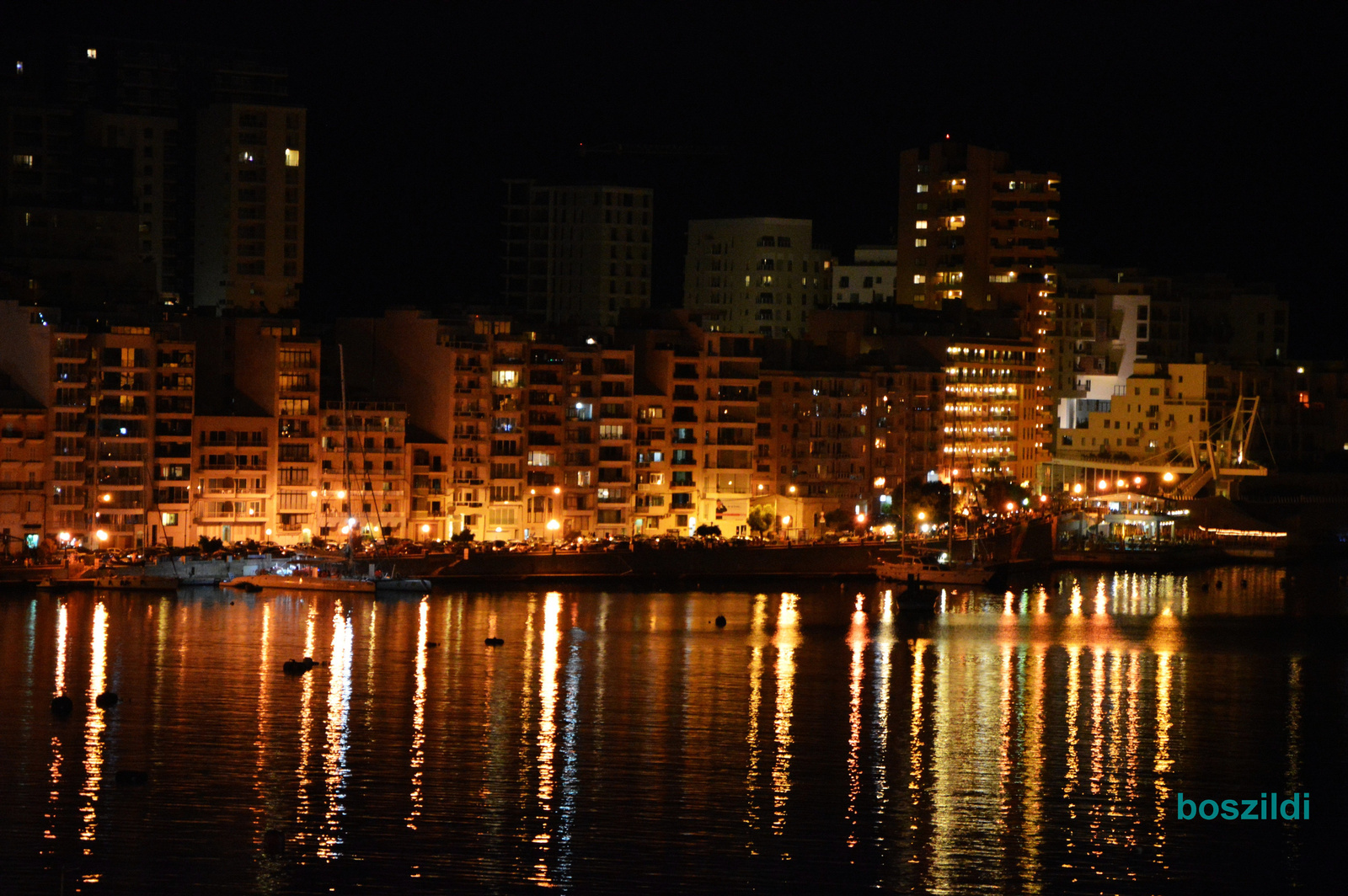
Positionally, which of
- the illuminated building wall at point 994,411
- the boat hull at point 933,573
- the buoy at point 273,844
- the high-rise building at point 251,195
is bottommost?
the buoy at point 273,844

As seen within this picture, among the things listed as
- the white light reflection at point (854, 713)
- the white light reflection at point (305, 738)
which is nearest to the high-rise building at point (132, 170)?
the white light reflection at point (305, 738)

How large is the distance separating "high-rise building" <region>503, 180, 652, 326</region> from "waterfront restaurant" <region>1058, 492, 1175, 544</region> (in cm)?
4029

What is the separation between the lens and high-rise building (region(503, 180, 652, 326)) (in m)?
143

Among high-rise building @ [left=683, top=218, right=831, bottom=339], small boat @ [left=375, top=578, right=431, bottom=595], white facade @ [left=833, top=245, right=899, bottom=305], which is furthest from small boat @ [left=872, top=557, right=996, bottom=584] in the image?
white facade @ [left=833, top=245, right=899, bottom=305]

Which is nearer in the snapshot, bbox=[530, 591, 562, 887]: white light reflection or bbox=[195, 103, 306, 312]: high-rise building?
bbox=[530, 591, 562, 887]: white light reflection

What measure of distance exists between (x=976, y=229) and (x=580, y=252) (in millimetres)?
29435

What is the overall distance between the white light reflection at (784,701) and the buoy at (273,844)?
8.75 meters

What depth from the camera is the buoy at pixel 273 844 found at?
3878cm

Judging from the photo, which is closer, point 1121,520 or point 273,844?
point 273,844

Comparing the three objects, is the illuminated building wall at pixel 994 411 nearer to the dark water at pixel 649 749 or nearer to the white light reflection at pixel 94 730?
the dark water at pixel 649 749

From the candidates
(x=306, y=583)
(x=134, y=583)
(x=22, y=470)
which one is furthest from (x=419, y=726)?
(x=22, y=470)

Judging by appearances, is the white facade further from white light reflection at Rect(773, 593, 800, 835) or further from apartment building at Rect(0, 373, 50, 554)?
apartment building at Rect(0, 373, 50, 554)

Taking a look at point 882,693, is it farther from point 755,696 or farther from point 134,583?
point 134,583

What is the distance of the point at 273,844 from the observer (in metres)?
38.9
